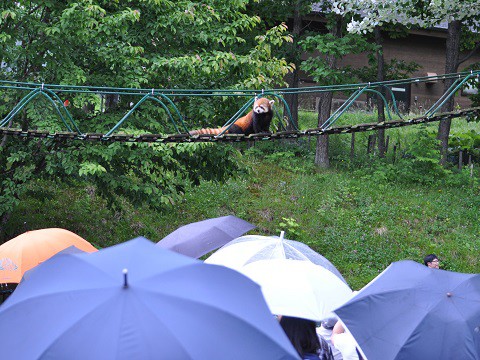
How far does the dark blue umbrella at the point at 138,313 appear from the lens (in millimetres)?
4219

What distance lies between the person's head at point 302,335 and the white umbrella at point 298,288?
1238 mm

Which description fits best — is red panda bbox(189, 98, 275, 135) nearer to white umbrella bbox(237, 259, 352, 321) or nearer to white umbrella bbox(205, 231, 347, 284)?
white umbrella bbox(205, 231, 347, 284)

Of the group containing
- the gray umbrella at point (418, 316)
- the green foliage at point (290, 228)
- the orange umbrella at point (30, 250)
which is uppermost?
the gray umbrella at point (418, 316)

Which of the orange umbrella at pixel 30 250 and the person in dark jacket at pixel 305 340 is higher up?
the person in dark jacket at pixel 305 340

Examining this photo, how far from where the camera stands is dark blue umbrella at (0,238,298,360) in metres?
4.22

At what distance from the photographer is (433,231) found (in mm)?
16812

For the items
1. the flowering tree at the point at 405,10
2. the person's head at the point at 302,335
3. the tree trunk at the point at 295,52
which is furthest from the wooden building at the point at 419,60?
the person's head at the point at 302,335

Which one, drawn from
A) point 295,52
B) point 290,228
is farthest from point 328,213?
point 295,52

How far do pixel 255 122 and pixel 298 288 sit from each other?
383 cm

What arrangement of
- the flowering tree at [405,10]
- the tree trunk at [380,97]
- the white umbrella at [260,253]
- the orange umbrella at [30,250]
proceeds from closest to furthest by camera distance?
the white umbrella at [260,253], the orange umbrella at [30,250], the flowering tree at [405,10], the tree trunk at [380,97]

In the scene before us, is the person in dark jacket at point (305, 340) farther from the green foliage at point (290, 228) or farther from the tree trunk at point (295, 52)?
the tree trunk at point (295, 52)

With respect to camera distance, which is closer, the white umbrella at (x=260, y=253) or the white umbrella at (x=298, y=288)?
the white umbrella at (x=298, y=288)

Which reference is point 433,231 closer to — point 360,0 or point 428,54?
point 360,0

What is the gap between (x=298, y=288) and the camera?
7.65 metres
